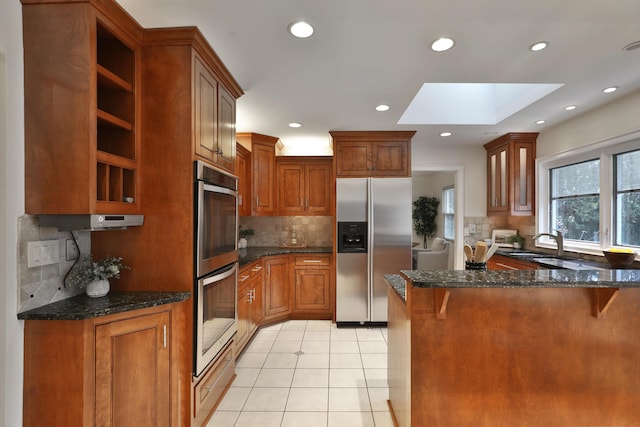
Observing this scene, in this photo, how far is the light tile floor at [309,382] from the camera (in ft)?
6.79

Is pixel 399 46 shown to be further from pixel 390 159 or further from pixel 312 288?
pixel 312 288

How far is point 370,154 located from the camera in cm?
379

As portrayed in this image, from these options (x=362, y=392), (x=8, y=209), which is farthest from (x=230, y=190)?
(x=362, y=392)

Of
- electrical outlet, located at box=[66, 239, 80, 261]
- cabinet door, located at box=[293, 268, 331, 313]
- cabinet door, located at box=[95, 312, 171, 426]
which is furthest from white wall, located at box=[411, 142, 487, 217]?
electrical outlet, located at box=[66, 239, 80, 261]

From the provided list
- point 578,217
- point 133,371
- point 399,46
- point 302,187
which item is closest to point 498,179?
point 578,217

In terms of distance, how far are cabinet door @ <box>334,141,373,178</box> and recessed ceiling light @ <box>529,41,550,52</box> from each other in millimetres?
2006

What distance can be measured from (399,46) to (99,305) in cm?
226

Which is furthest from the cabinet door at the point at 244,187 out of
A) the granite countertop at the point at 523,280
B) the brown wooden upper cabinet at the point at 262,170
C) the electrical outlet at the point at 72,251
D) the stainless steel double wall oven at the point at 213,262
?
the granite countertop at the point at 523,280

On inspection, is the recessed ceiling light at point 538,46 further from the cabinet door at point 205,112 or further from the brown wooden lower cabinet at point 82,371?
the brown wooden lower cabinet at point 82,371

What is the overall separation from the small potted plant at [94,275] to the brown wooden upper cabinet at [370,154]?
266 centimetres

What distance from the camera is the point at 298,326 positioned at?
3.81 metres

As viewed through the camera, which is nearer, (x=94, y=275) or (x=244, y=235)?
(x=94, y=275)

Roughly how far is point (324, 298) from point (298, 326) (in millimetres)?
486

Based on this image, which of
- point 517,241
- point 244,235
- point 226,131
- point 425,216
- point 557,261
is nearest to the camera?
point 226,131
